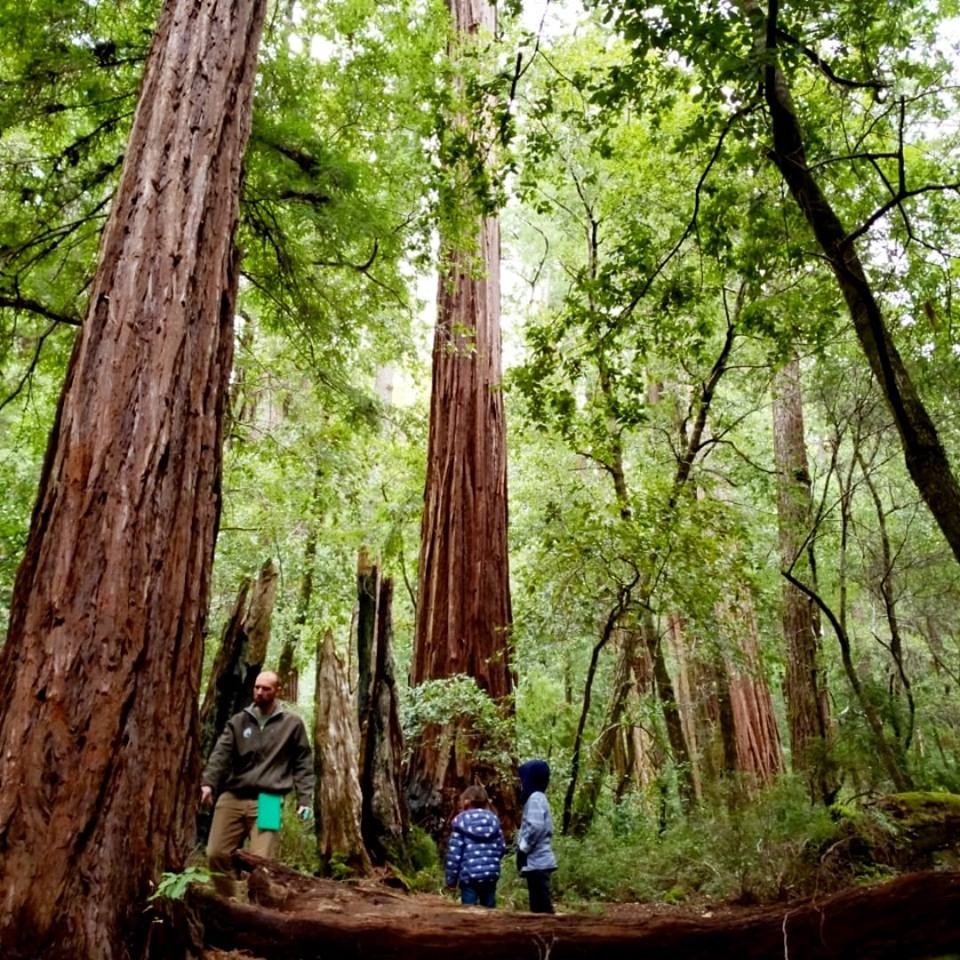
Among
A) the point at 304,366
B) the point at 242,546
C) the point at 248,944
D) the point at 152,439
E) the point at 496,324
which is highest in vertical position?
the point at 496,324

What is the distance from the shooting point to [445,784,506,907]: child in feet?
17.7

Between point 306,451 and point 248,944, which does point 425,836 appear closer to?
point 248,944

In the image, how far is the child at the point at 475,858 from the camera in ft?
17.7

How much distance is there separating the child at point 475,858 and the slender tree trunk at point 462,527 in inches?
90.0

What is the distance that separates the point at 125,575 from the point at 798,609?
369 inches

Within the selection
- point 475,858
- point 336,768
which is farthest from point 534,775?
point 336,768

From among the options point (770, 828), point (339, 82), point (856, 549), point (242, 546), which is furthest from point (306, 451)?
point (856, 549)

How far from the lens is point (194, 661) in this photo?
10.7 feet

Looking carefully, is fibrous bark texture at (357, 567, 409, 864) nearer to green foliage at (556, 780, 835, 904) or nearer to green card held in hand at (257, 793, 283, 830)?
green card held in hand at (257, 793, 283, 830)

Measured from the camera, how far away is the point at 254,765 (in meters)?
5.23

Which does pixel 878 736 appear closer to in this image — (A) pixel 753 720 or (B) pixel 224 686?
(A) pixel 753 720

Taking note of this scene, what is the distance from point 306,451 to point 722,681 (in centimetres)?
684

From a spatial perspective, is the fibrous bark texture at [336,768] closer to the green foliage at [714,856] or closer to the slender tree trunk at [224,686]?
the slender tree trunk at [224,686]

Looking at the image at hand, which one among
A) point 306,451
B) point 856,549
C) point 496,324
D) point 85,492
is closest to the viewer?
point 85,492
